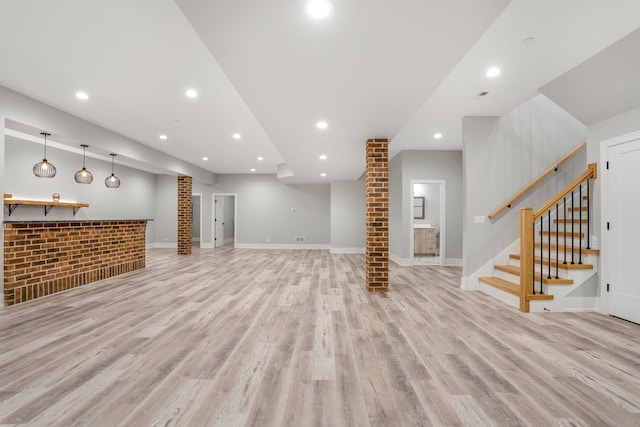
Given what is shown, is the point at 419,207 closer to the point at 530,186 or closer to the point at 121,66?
the point at 530,186

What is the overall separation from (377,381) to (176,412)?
1266mm

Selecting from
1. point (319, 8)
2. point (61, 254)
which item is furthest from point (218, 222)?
point (319, 8)

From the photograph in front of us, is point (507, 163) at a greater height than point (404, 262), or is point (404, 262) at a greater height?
point (507, 163)

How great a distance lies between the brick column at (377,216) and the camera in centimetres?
443

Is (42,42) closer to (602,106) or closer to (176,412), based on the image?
(176,412)

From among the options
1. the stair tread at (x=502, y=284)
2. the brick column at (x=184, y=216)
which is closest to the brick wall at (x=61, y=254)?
the brick column at (x=184, y=216)

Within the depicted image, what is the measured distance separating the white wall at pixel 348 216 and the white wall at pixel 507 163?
5231 mm

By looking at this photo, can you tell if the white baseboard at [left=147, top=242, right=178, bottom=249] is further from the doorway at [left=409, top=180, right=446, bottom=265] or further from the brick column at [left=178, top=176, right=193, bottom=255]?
the doorway at [left=409, top=180, right=446, bottom=265]

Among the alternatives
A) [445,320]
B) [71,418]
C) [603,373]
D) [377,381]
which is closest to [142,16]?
[71,418]

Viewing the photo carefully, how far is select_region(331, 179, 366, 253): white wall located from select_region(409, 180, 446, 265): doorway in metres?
1.85

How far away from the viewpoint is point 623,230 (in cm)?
319

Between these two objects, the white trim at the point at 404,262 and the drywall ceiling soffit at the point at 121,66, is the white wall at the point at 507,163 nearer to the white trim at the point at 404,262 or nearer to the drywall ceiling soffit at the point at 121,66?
the white trim at the point at 404,262

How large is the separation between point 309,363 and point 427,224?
7452mm

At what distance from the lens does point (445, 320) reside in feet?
10.2
